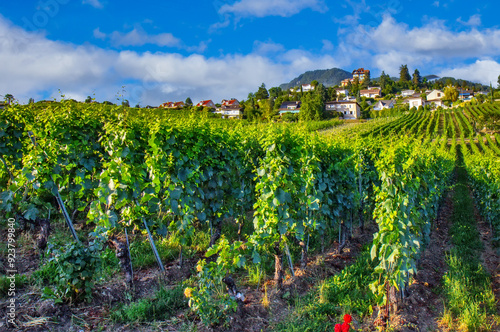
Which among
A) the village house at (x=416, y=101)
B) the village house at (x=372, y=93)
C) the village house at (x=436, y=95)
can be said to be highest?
the village house at (x=372, y=93)

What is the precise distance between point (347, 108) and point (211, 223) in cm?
9136

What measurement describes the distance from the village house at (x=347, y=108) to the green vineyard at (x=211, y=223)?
8623 centimetres

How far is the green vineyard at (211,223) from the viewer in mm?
3898

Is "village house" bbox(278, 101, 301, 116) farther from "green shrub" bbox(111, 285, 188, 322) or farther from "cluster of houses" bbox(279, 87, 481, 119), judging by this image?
"green shrub" bbox(111, 285, 188, 322)

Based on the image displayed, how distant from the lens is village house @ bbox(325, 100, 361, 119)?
88.2 metres

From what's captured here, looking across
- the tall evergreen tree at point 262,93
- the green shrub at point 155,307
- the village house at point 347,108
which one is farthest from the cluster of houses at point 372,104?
the green shrub at point 155,307

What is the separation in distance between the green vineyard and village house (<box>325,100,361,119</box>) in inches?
3395

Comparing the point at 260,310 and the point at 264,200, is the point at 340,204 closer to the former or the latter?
the point at 264,200

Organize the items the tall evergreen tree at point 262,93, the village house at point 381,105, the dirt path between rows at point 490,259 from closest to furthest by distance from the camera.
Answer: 1. the dirt path between rows at point 490,259
2. the village house at point 381,105
3. the tall evergreen tree at point 262,93

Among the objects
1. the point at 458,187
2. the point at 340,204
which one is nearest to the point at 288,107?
the point at 458,187

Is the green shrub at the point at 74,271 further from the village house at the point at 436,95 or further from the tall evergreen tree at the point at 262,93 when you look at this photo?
the village house at the point at 436,95

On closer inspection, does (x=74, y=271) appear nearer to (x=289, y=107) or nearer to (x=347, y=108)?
(x=289, y=107)

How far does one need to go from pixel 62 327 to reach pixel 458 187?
20.0 meters

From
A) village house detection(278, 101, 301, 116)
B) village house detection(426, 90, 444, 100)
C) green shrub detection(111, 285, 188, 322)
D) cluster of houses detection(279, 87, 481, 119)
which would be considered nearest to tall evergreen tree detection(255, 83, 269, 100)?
cluster of houses detection(279, 87, 481, 119)
